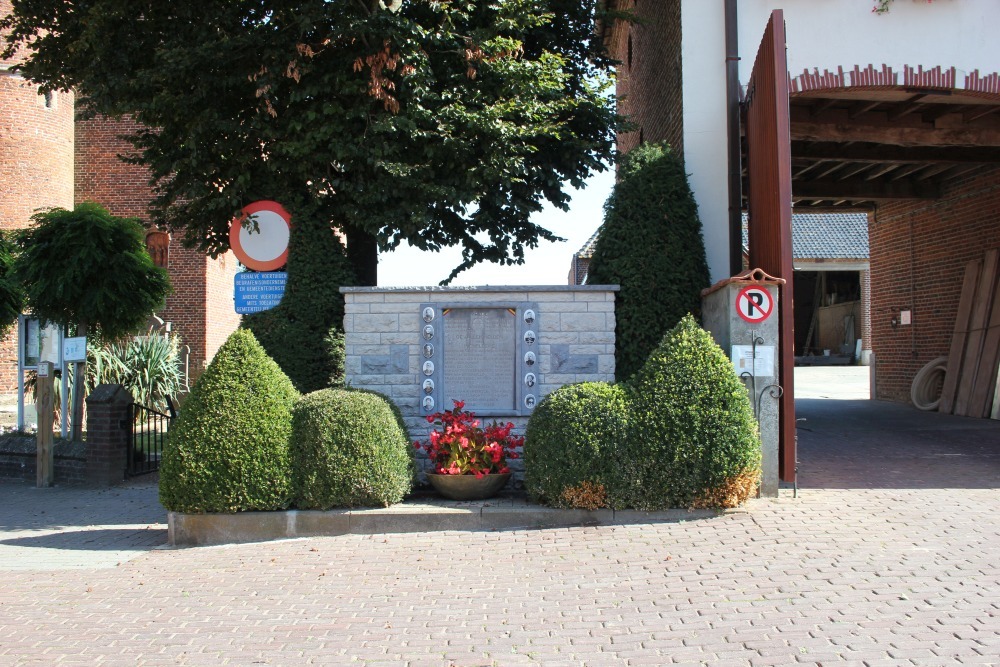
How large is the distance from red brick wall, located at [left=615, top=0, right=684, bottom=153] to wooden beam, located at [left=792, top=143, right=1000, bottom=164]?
2.34 meters

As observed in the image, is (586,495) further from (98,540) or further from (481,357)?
(98,540)

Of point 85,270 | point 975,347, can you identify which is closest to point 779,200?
point 85,270

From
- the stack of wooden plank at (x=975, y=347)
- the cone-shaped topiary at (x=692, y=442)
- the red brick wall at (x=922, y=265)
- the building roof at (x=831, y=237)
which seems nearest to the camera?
the cone-shaped topiary at (x=692, y=442)

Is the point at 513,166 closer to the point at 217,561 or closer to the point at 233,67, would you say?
the point at 233,67

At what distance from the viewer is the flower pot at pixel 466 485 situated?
7.40 meters

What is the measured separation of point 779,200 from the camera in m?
7.80

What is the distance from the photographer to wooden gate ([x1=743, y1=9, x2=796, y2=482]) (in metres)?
7.68

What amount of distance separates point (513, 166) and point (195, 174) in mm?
3630

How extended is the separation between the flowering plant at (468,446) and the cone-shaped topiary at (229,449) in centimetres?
133

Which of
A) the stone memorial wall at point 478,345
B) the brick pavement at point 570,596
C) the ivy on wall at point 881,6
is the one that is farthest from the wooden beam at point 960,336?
the stone memorial wall at point 478,345

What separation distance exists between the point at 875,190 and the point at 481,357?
11189 mm

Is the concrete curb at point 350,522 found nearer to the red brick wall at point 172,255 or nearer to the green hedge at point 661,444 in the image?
the green hedge at point 661,444

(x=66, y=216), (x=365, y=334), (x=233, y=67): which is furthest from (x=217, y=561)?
(x=66, y=216)

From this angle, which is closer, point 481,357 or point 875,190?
point 481,357
